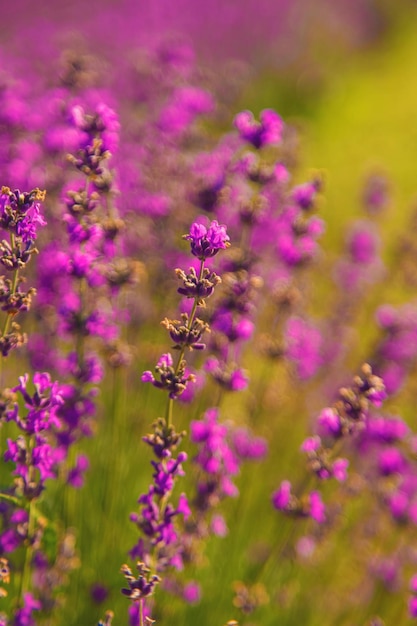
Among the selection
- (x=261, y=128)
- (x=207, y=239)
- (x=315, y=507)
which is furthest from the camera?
(x=261, y=128)

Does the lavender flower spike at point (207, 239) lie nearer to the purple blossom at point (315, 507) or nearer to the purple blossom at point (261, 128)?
the purple blossom at point (261, 128)

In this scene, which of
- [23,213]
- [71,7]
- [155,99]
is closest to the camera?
[23,213]

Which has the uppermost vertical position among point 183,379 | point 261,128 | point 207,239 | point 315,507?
point 261,128

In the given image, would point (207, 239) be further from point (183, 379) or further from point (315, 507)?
point (315, 507)

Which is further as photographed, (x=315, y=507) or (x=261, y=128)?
(x=261, y=128)

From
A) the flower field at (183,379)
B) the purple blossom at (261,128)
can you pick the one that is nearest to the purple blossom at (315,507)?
the flower field at (183,379)

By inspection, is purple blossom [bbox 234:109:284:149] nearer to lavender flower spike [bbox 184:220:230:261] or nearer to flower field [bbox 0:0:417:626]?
flower field [bbox 0:0:417:626]

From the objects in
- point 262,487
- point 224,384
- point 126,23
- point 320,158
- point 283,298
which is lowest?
point 262,487

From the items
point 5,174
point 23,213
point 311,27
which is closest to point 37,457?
point 23,213

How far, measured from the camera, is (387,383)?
12.3ft

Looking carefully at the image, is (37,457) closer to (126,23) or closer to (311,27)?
(126,23)

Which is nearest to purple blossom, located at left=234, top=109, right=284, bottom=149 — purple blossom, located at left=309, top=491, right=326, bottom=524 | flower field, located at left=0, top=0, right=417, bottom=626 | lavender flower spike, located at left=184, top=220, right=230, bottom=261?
flower field, located at left=0, top=0, right=417, bottom=626

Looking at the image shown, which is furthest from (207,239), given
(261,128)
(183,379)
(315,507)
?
(315,507)

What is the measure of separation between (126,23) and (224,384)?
1031 centimetres
